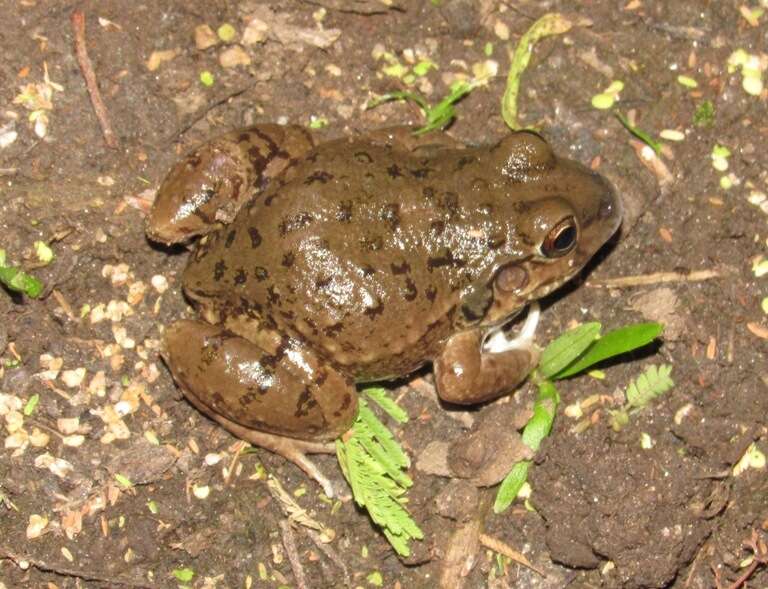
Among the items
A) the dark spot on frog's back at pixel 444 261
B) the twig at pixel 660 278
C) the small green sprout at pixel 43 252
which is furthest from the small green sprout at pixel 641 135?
the small green sprout at pixel 43 252

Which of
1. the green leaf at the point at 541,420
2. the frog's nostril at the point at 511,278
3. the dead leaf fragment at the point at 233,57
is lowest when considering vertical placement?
the green leaf at the point at 541,420

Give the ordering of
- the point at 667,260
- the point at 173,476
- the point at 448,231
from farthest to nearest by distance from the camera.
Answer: the point at 667,260
the point at 173,476
the point at 448,231

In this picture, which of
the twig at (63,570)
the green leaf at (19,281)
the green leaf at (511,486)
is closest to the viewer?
the twig at (63,570)

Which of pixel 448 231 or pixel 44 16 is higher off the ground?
pixel 44 16

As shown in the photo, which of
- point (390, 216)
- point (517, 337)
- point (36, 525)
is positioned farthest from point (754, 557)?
point (36, 525)

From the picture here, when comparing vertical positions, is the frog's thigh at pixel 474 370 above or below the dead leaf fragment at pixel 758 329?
above

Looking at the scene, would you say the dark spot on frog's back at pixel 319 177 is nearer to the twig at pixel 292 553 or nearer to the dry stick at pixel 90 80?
the dry stick at pixel 90 80

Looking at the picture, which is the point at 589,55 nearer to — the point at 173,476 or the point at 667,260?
the point at 667,260

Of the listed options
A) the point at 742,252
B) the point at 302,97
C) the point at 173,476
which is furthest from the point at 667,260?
the point at 173,476

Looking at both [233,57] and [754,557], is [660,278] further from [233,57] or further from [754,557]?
[233,57]
